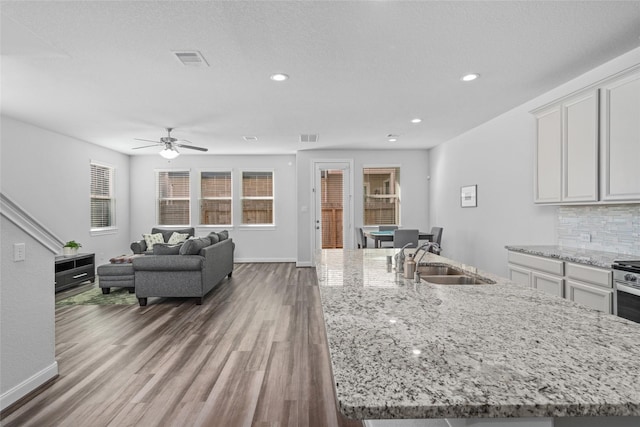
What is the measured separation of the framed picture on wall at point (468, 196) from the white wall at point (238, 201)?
12.7 feet

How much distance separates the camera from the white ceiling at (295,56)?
89.4 inches

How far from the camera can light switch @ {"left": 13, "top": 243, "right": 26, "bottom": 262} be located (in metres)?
2.25

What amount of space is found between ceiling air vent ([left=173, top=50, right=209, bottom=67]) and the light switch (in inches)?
73.6

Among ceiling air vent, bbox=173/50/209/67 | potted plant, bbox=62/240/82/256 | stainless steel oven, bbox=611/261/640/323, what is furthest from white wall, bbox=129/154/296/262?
stainless steel oven, bbox=611/261/640/323

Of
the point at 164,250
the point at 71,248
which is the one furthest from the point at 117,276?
the point at 71,248

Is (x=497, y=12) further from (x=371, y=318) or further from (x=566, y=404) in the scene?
(x=566, y=404)

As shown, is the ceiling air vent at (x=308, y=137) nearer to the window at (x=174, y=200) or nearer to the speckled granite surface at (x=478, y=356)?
the window at (x=174, y=200)

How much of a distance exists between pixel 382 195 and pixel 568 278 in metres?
5.03

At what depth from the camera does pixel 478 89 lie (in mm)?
3760

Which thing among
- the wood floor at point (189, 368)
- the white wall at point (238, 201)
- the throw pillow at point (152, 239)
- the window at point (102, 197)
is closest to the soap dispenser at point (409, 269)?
the wood floor at point (189, 368)

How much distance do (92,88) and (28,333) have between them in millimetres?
2614

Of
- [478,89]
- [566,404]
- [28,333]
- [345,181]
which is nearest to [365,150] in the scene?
[345,181]

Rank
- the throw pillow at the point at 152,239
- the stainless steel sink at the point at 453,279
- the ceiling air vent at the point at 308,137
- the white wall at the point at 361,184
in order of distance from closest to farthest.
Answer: the stainless steel sink at the point at 453,279 < the ceiling air vent at the point at 308,137 < the throw pillow at the point at 152,239 < the white wall at the point at 361,184

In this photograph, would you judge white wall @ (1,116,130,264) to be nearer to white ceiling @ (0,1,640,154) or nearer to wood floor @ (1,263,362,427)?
white ceiling @ (0,1,640,154)
